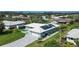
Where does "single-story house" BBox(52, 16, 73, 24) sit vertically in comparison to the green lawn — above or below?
above

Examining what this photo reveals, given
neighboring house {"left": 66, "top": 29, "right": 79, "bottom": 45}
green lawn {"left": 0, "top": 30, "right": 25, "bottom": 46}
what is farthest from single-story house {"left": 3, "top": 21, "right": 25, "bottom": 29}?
neighboring house {"left": 66, "top": 29, "right": 79, "bottom": 45}

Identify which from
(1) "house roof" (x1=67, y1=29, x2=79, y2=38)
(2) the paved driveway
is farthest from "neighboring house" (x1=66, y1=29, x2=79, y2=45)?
(2) the paved driveway

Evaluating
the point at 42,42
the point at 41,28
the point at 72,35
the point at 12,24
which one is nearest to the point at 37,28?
the point at 41,28

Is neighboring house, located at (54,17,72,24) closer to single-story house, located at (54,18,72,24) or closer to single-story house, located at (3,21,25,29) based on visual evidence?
single-story house, located at (54,18,72,24)

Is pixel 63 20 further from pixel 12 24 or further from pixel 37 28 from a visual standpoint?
pixel 12 24

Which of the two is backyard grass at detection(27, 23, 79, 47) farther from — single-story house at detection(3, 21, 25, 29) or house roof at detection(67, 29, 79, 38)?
single-story house at detection(3, 21, 25, 29)

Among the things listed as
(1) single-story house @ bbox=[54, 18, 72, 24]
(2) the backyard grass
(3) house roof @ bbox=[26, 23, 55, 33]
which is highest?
(1) single-story house @ bbox=[54, 18, 72, 24]

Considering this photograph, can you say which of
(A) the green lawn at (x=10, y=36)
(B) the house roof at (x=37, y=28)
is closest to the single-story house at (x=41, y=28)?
(B) the house roof at (x=37, y=28)
